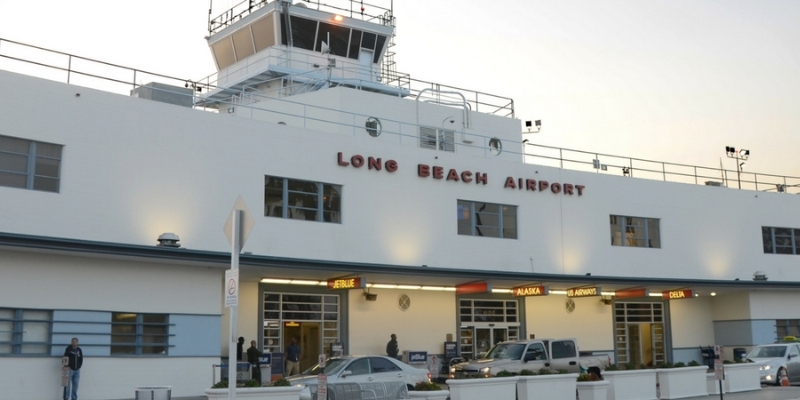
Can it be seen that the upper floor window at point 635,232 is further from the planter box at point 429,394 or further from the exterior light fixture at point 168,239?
the exterior light fixture at point 168,239

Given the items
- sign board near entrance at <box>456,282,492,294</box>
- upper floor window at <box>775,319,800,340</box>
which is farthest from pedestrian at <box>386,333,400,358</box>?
upper floor window at <box>775,319,800,340</box>

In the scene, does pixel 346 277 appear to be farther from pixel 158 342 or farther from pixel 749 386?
pixel 749 386

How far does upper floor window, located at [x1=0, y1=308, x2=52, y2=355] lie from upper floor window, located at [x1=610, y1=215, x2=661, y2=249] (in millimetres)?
21487

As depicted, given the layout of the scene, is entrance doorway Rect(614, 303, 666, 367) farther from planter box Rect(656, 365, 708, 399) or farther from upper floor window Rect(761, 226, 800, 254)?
planter box Rect(656, 365, 708, 399)

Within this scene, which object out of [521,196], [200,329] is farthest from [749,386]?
[200,329]

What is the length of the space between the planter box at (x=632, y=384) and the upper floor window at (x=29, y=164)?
15.0 meters

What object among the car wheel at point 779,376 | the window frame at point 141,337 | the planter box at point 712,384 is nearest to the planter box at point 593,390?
the planter box at point 712,384

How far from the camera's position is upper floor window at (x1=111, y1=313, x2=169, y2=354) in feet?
71.9

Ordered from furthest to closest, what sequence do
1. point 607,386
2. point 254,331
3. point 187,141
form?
point 254,331 < point 187,141 < point 607,386

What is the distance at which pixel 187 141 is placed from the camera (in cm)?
2389

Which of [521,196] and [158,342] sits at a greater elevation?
[521,196]

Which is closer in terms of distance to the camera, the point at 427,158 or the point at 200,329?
the point at 200,329

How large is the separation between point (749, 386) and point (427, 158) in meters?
12.5

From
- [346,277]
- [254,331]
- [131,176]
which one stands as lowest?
[254,331]
